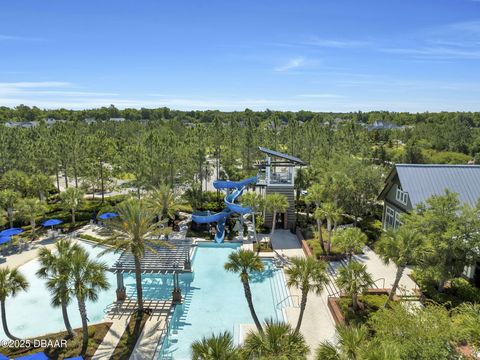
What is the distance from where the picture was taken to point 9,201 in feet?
115

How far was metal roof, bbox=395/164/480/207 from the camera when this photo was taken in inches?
1049

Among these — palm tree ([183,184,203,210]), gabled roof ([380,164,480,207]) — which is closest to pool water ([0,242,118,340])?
palm tree ([183,184,203,210])

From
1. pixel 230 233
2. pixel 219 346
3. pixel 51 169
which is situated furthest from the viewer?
pixel 51 169

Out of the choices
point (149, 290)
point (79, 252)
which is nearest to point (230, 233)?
point (149, 290)

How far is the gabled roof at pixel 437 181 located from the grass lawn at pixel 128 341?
66.4 feet

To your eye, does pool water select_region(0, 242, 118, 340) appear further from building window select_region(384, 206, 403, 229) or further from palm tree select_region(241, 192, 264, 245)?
building window select_region(384, 206, 403, 229)

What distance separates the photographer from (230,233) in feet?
114

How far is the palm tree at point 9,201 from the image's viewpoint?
3456 centimetres

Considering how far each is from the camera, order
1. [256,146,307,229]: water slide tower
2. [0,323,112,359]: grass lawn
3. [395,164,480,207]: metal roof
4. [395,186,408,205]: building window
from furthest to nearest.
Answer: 1. [256,146,307,229]: water slide tower
2. [395,186,408,205]: building window
3. [395,164,480,207]: metal roof
4. [0,323,112,359]: grass lawn

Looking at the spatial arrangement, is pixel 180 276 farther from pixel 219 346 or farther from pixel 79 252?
pixel 219 346

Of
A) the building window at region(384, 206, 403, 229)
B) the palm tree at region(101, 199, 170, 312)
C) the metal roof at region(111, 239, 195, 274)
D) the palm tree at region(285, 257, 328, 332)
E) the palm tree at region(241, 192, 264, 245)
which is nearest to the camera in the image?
the palm tree at region(285, 257, 328, 332)

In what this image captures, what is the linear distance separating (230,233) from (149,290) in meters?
11.1

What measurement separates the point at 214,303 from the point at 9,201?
81.2 feet

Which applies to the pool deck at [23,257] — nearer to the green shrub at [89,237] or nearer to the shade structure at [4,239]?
the shade structure at [4,239]
